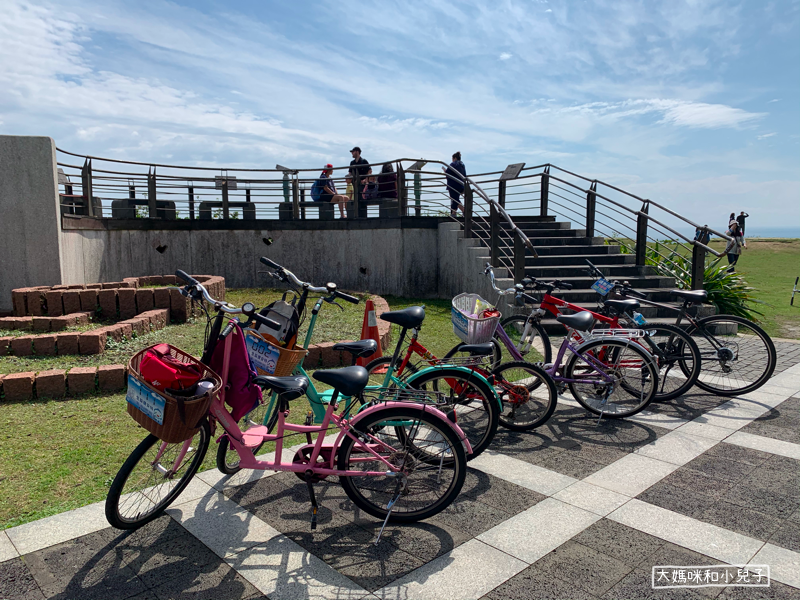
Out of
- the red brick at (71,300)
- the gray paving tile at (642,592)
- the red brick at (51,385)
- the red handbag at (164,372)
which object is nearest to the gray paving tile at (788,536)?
the gray paving tile at (642,592)

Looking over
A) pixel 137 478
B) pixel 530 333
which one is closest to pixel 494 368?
pixel 530 333

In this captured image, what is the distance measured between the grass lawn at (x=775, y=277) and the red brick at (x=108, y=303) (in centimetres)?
1020

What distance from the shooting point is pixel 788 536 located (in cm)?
312

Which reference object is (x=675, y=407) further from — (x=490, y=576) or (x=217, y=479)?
(x=217, y=479)

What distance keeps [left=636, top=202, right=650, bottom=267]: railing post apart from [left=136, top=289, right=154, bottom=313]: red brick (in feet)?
27.8

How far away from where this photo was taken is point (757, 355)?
274 inches

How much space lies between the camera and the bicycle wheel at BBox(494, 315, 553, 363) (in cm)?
540

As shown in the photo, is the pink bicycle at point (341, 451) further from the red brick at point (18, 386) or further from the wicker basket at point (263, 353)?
the red brick at point (18, 386)

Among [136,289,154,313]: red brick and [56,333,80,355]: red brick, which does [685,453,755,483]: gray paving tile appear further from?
[136,289,154,313]: red brick

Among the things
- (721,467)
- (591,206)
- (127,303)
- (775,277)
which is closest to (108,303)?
(127,303)

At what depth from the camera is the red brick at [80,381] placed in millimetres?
5371

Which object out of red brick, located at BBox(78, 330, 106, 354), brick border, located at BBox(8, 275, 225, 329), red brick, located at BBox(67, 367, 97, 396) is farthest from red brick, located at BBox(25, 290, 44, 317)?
red brick, located at BBox(67, 367, 97, 396)

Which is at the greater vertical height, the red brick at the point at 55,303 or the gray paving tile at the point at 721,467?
the red brick at the point at 55,303

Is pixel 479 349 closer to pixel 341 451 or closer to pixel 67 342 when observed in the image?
pixel 341 451
